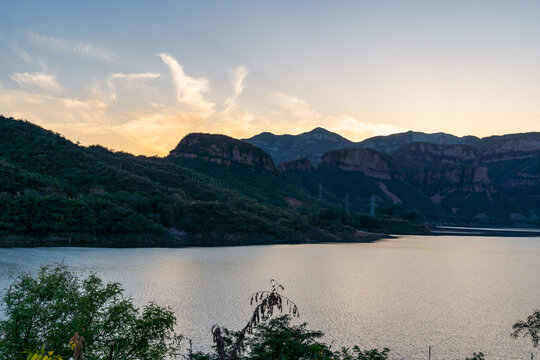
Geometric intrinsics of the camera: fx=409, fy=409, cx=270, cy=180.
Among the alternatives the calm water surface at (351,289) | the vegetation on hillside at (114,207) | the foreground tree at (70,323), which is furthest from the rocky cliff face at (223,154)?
the foreground tree at (70,323)

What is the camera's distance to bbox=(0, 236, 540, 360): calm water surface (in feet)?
93.2

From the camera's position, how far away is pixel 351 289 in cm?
4591

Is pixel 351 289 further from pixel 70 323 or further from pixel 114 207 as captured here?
pixel 114 207

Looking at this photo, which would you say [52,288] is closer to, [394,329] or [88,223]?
[394,329]

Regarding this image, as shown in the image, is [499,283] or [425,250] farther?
[425,250]

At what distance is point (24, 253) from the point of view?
56.6 m

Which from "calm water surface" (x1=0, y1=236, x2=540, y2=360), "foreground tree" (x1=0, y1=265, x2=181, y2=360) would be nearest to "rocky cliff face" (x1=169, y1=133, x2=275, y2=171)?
"calm water surface" (x1=0, y1=236, x2=540, y2=360)

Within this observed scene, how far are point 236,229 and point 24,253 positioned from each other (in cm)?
4960

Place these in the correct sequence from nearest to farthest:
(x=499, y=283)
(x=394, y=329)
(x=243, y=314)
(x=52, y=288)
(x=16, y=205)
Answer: (x=52, y=288) → (x=394, y=329) → (x=243, y=314) → (x=499, y=283) → (x=16, y=205)

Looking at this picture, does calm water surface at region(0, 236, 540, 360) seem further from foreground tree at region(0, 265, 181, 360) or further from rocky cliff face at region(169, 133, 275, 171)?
rocky cliff face at region(169, 133, 275, 171)

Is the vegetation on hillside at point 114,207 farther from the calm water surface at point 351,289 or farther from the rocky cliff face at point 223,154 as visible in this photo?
the rocky cliff face at point 223,154

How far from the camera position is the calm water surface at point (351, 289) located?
28.4 m

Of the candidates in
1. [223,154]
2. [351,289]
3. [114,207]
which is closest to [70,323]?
[351,289]

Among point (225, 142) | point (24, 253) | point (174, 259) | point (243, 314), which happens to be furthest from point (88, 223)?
point (225, 142)
